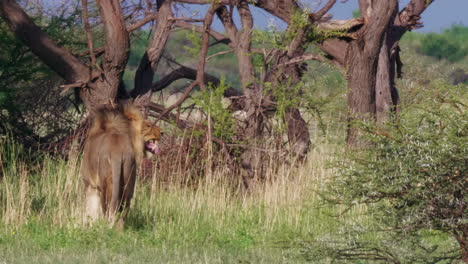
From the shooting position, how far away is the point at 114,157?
26.2 feet

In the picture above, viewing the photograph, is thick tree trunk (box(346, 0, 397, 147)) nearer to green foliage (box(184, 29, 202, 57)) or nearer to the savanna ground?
the savanna ground

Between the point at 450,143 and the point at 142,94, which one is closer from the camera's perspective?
the point at 450,143

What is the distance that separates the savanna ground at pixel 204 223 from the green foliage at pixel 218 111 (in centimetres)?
53

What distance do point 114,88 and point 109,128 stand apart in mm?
4101

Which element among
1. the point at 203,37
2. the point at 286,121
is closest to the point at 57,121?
the point at 203,37

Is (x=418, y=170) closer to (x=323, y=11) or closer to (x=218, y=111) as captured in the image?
(x=218, y=111)

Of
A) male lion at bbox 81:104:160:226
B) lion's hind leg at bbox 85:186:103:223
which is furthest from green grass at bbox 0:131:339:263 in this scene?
male lion at bbox 81:104:160:226

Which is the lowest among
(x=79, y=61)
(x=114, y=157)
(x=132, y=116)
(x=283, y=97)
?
(x=114, y=157)

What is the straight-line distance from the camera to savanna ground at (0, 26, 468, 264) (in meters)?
6.82

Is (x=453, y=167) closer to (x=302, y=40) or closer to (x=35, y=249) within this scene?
(x=35, y=249)

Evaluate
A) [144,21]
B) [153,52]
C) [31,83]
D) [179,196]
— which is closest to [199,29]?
[153,52]

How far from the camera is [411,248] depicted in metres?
6.28

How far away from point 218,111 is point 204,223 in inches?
102

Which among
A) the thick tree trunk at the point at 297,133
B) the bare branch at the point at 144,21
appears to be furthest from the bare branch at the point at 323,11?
the bare branch at the point at 144,21
